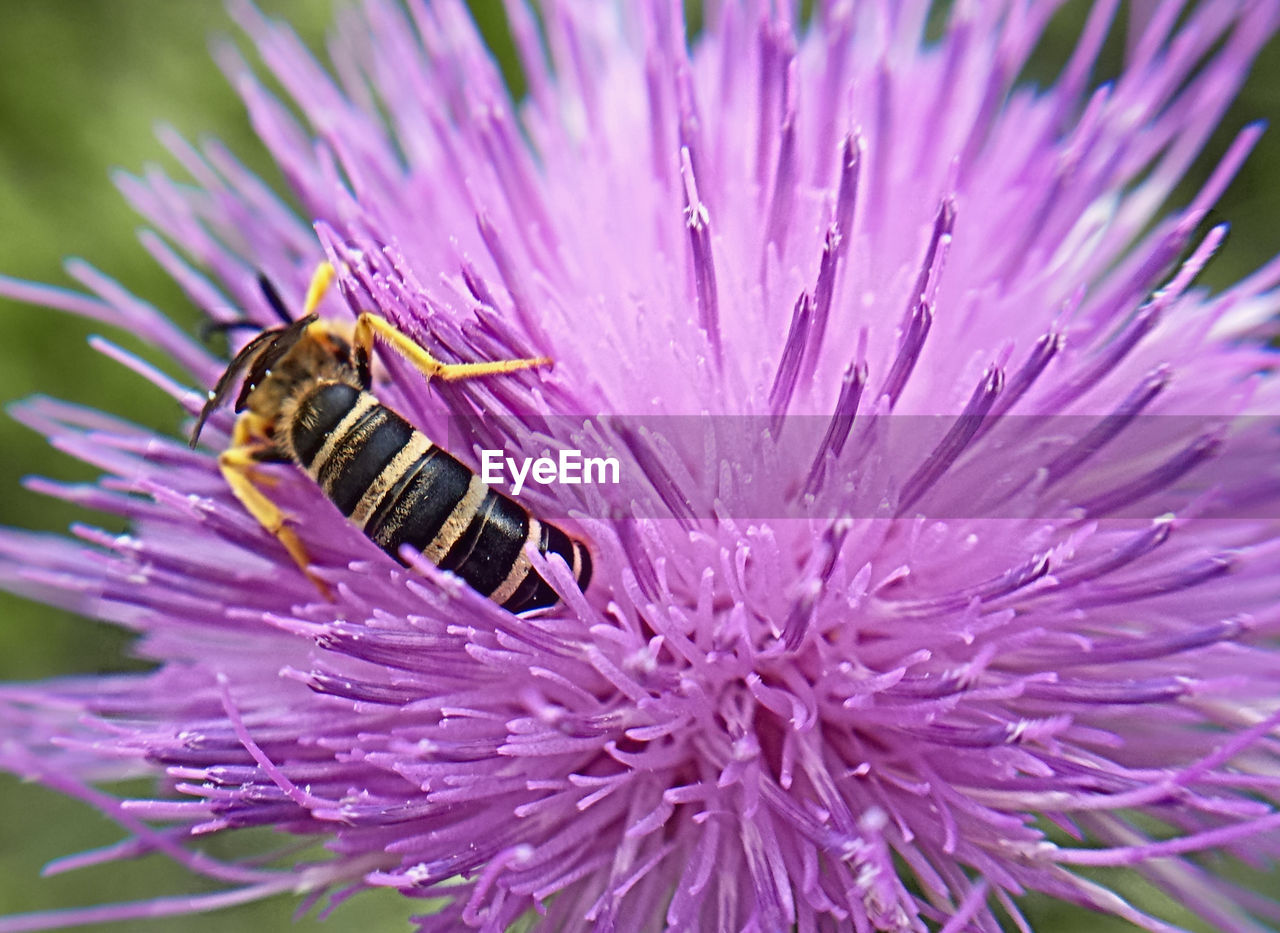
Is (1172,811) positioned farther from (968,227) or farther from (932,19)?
(932,19)

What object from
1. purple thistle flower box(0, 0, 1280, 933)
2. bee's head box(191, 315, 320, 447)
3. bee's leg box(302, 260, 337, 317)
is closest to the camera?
purple thistle flower box(0, 0, 1280, 933)

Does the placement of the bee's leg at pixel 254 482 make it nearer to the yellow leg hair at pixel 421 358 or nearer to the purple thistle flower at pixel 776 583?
the purple thistle flower at pixel 776 583

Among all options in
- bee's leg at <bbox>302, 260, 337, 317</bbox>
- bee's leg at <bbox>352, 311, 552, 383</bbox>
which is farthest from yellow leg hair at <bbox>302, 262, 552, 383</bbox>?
bee's leg at <bbox>302, 260, 337, 317</bbox>

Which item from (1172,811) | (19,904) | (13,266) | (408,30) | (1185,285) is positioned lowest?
(19,904)

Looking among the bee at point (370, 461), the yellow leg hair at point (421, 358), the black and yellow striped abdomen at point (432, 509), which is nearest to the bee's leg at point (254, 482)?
the bee at point (370, 461)

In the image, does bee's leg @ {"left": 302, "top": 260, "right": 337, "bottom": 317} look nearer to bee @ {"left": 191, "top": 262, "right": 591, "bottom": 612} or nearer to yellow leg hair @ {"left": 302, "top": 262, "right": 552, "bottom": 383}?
bee @ {"left": 191, "top": 262, "right": 591, "bottom": 612}

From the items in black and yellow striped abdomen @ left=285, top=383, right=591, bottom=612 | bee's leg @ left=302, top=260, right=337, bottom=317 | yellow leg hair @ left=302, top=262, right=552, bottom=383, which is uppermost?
bee's leg @ left=302, top=260, right=337, bottom=317

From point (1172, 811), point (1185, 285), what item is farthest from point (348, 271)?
point (1172, 811)

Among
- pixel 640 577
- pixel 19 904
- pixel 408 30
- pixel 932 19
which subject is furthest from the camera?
pixel 932 19
